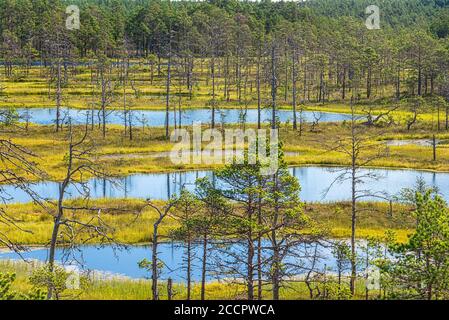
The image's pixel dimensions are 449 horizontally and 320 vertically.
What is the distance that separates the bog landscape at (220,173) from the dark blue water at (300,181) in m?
0.22

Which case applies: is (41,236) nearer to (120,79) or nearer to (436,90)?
(120,79)

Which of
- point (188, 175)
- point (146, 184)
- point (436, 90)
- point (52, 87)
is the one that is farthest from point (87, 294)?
point (436, 90)

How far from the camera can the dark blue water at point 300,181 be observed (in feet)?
139

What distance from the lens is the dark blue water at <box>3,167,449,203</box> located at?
42.4m

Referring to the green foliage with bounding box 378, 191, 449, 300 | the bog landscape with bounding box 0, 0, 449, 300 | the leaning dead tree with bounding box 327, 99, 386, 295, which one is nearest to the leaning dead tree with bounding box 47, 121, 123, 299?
the bog landscape with bounding box 0, 0, 449, 300

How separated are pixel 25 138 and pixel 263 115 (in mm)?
37681

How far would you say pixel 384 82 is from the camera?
111250 mm

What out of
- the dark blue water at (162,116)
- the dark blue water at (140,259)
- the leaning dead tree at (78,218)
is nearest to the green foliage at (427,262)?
the leaning dead tree at (78,218)

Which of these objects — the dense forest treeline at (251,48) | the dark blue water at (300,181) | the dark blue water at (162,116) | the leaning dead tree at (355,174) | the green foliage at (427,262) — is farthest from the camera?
the dense forest treeline at (251,48)

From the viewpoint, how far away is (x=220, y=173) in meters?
21.0

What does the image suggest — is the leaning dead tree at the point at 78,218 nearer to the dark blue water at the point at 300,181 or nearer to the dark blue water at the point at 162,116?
the dark blue water at the point at 300,181

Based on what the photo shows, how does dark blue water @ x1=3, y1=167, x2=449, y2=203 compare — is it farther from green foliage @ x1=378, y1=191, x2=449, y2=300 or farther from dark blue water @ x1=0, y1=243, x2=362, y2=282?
green foliage @ x1=378, y1=191, x2=449, y2=300

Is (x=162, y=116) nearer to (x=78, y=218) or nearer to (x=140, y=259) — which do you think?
(x=78, y=218)

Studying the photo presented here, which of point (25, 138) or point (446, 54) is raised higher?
point (446, 54)
